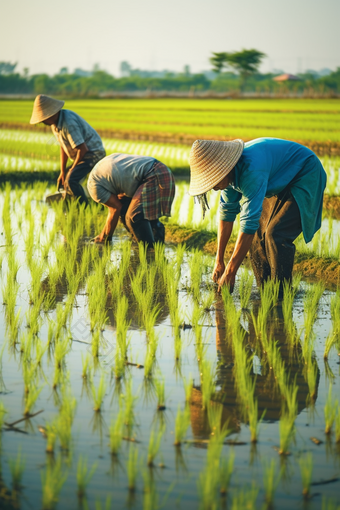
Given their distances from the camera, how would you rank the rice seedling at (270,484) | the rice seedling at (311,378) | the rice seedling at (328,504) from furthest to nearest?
the rice seedling at (311,378) → the rice seedling at (270,484) → the rice seedling at (328,504)

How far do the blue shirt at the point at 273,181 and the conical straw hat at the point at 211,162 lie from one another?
0.11 metres

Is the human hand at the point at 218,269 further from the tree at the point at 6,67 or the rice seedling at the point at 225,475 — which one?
the tree at the point at 6,67

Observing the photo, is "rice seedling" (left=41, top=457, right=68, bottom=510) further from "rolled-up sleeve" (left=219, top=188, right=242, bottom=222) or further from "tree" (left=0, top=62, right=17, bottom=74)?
"tree" (left=0, top=62, right=17, bottom=74)

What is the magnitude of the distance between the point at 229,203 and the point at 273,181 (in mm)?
268

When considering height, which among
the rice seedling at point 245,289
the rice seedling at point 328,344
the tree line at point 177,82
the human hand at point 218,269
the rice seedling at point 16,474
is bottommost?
the rice seedling at point 16,474

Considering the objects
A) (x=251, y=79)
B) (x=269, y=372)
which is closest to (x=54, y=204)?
(x=269, y=372)

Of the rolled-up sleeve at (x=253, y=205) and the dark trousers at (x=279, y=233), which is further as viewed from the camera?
the dark trousers at (x=279, y=233)

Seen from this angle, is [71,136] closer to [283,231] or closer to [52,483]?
[283,231]

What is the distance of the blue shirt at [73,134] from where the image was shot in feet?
17.9

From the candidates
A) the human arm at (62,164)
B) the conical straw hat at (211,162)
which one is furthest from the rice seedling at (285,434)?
the human arm at (62,164)

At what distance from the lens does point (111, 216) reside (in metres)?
4.64

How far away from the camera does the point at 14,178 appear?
8766 mm

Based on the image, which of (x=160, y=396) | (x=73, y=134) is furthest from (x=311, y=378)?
(x=73, y=134)

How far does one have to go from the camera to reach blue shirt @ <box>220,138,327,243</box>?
296 cm
